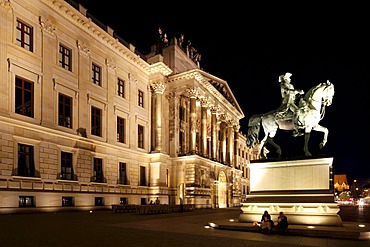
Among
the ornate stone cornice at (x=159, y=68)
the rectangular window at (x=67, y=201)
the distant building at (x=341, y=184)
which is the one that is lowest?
the distant building at (x=341, y=184)

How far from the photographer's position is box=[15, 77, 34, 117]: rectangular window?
1061 inches

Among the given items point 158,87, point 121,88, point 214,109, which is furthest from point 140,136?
point 214,109

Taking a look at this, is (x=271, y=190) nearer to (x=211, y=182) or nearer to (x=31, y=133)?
(x=31, y=133)

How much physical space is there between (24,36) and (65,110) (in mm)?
7474

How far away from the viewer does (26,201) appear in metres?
26.2

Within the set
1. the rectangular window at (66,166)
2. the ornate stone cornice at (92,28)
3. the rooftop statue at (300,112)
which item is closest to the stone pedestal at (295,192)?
the rooftop statue at (300,112)

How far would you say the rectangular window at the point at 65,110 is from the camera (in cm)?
3147

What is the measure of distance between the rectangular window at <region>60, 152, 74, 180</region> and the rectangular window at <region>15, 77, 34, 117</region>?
16.6ft

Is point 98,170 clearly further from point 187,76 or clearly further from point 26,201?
point 187,76

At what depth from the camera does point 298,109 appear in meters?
17.7

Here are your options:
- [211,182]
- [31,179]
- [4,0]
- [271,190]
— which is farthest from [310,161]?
[211,182]

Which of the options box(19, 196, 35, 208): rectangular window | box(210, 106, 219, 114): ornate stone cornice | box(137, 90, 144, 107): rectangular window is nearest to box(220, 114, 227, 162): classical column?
box(210, 106, 219, 114): ornate stone cornice

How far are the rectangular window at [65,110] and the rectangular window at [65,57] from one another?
292 cm

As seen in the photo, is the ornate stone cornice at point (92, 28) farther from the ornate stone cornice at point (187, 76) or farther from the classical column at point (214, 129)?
the classical column at point (214, 129)
